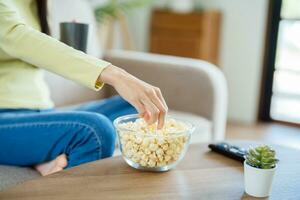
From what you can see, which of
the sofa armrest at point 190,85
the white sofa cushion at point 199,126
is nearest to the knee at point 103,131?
the white sofa cushion at point 199,126

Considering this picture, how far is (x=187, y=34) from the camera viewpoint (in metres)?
2.96

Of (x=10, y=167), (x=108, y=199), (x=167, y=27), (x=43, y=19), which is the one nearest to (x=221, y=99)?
(x=43, y=19)

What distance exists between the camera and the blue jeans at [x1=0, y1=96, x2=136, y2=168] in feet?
3.64

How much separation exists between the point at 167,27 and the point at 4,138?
6.59 ft

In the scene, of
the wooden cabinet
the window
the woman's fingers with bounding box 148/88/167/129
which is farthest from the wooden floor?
the woman's fingers with bounding box 148/88/167/129

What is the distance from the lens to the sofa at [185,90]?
179cm

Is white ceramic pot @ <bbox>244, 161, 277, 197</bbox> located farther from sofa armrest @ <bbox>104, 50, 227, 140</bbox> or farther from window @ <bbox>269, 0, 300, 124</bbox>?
window @ <bbox>269, 0, 300, 124</bbox>

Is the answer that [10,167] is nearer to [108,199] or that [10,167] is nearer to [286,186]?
[108,199]

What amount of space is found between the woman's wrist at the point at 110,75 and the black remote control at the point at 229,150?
34 cm

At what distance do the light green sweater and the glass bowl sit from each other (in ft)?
0.43

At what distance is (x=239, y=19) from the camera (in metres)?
3.01

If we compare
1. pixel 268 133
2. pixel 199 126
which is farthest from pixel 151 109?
pixel 268 133

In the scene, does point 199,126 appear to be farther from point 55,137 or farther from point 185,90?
point 55,137

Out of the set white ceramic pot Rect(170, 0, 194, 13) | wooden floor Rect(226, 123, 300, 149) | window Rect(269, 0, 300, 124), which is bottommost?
wooden floor Rect(226, 123, 300, 149)
